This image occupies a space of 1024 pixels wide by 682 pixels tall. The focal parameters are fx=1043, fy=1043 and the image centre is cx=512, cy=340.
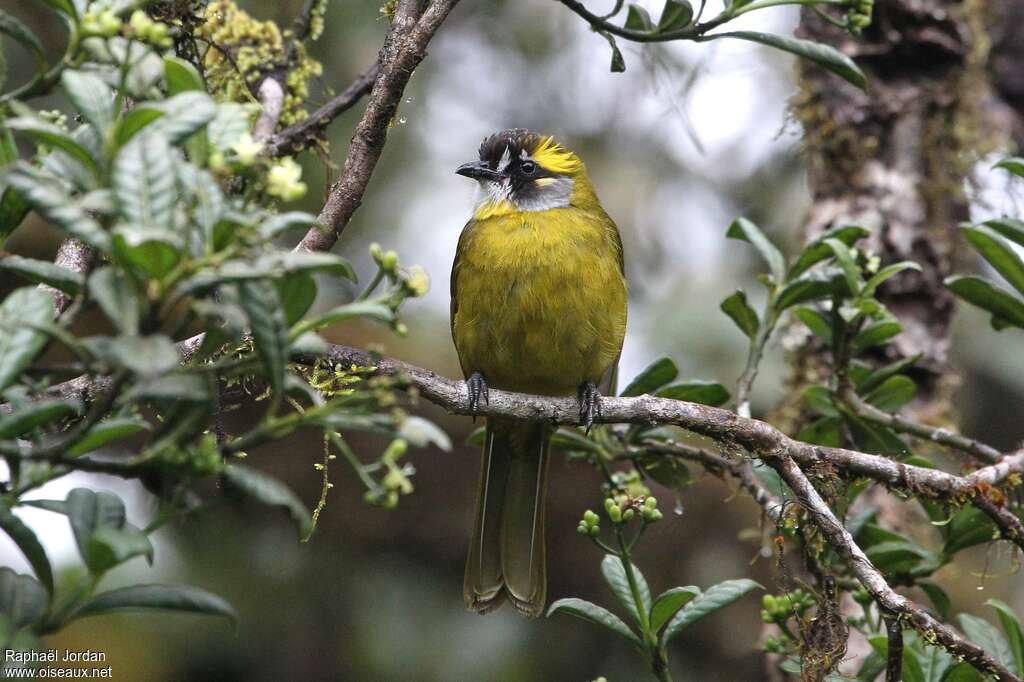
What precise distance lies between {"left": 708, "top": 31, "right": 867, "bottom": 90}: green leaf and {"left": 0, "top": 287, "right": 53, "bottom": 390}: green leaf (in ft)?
5.38

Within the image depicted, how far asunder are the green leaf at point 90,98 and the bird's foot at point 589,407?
1553 millimetres

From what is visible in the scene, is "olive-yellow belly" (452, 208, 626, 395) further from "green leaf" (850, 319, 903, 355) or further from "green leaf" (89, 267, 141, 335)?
"green leaf" (89, 267, 141, 335)

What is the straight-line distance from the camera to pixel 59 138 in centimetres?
123

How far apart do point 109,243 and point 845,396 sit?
7.47 ft

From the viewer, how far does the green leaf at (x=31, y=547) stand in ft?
4.51

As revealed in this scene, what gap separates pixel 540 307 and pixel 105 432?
6.86ft

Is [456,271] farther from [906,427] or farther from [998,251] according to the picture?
[998,251]

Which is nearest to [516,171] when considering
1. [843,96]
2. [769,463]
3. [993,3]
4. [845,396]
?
[843,96]

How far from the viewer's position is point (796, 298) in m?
2.91

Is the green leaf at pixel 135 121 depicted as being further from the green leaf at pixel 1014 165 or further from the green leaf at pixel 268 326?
the green leaf at pixel 1014 165

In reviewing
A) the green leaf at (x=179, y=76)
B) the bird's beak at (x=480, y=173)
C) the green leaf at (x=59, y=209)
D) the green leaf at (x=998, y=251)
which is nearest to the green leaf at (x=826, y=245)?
the green leaf at (x=998, y=251)

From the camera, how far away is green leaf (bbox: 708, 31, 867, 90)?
2.38m

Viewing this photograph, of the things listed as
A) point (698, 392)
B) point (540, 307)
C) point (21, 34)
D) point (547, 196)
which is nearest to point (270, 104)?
point (540, 307)

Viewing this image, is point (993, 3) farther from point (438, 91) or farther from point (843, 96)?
point (438, 91)
